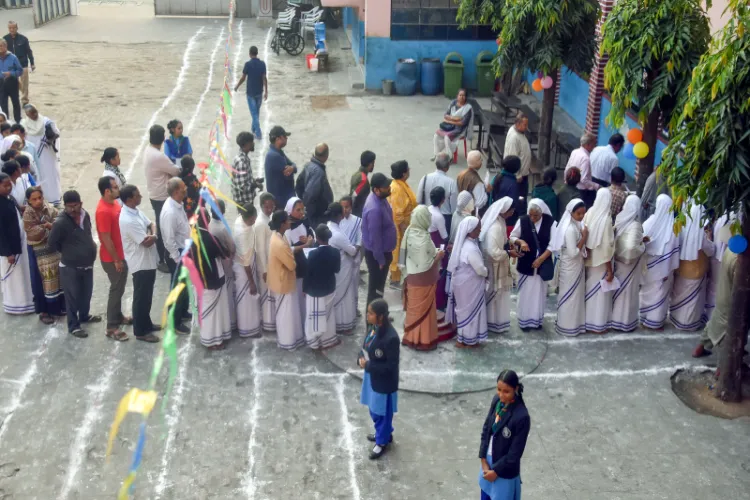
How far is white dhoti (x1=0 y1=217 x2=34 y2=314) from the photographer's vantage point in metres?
8.91

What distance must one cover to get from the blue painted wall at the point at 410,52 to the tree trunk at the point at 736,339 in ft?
41.3

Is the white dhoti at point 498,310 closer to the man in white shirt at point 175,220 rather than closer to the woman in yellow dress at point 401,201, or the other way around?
the woman in yellow dress at point 401,201

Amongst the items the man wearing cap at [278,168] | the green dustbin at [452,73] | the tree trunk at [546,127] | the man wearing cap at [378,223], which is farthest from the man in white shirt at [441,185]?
the green dustbin at [452,73]

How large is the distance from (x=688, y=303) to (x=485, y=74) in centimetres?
1114

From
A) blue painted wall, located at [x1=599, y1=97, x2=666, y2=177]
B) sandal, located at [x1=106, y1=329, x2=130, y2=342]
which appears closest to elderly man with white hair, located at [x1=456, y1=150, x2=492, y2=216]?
blue painted wall, located at [x1=599, y1=97, x2=666, y2=177]

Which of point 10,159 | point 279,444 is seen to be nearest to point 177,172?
point 10,159

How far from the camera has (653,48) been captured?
8359 mm

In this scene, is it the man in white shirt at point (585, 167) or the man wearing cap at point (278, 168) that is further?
the man in white shirt at point (585, 167)

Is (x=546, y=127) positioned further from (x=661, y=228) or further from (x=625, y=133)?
(x=661, y=228)

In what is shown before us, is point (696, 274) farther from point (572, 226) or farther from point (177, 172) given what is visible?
point (177, 172)

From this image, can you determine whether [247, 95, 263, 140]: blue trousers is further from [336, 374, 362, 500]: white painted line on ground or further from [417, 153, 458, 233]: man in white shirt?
[336, 374, 362, 500]: white painted line on ground

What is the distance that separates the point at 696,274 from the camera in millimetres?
8648

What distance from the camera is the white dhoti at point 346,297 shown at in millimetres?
8602

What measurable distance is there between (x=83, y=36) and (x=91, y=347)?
19.8 metres
